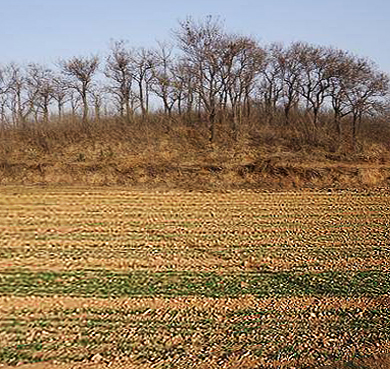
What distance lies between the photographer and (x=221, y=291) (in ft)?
24.5

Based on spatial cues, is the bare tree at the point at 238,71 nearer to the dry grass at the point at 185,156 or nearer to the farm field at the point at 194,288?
the dry grass at the point at 185,156

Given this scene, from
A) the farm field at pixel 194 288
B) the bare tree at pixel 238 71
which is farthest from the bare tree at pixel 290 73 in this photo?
the farm field at pixel 194 288

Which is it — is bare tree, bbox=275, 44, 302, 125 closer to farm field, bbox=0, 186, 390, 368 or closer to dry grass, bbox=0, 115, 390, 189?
dry grass, bbox=0, 115, 390, 189

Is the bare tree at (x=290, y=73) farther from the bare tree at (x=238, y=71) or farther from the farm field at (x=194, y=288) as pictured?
the farm field at (x=194, y=288)

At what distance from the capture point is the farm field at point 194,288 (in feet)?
17.9

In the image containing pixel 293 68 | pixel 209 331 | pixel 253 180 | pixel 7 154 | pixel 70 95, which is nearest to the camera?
pixel 209 331

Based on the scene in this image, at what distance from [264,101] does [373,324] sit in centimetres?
3136

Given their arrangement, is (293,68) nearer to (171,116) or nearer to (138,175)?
(171,116)

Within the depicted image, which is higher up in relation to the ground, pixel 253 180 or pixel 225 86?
pixel 225 86

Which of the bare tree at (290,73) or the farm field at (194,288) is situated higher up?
the bare tree at (290,73)

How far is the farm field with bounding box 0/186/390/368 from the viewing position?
5449 millimetres

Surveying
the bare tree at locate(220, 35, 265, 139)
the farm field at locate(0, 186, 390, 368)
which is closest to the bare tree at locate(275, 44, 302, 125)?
the bare tree at locate(220, 35, 265, 139)

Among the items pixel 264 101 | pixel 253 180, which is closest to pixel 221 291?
pixel 253 180

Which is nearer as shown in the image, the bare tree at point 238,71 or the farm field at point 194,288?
the farm field at point 194,288
